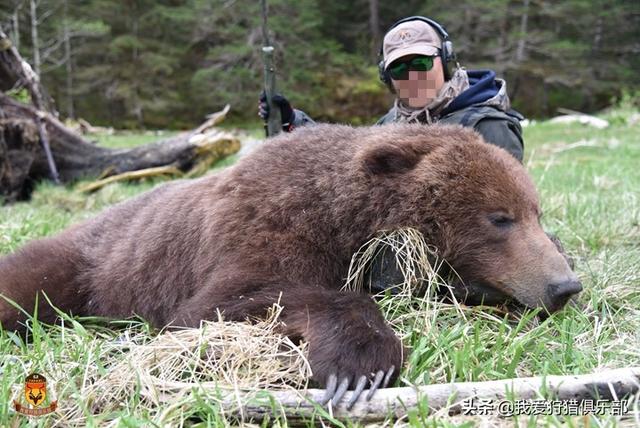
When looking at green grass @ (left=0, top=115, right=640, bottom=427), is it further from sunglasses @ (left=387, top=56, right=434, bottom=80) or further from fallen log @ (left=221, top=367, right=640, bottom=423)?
sunglasses @ (left=387, top=56, right=434, bottom=80)

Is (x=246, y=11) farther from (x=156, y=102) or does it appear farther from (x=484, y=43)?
(x=484, y=43)

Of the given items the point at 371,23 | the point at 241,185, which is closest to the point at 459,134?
the point at 241,185

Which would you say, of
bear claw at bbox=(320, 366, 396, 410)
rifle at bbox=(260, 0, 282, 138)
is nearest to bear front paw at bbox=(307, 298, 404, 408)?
bear claw at bbox=(320, 366, 396, 410)

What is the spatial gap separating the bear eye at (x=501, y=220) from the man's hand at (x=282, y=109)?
2.19 metres

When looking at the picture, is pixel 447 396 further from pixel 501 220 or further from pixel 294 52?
pixel 294 52

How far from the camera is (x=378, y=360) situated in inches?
75.4

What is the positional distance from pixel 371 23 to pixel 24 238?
72.4 feet

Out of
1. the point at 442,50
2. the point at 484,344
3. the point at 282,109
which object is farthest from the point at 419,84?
the point at 484,344

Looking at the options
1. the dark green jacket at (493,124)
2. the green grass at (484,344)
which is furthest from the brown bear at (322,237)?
the dark green jacket at (493,124)

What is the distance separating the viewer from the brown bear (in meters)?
2.26

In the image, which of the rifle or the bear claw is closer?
the bear claw

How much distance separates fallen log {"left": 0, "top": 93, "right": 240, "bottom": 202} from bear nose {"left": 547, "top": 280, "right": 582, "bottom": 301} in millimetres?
6428

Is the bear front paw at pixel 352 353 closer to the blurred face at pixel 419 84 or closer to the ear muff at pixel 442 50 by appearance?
the blurred face at pixel 419 84

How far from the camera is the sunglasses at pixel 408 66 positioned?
11.7ft
